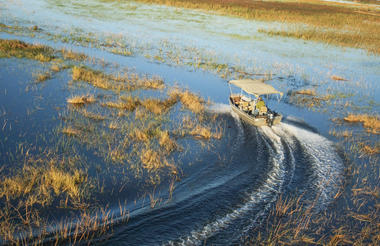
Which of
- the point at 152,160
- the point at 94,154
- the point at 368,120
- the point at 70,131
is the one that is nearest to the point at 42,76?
the point at 70,131

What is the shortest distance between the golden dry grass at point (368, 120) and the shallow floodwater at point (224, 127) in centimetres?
118

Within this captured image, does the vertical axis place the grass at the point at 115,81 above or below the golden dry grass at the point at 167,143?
above

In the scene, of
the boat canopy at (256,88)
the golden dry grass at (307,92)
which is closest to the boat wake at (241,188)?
the boat canopy at (256,88)

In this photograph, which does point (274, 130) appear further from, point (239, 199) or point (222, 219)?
point (222, 219)

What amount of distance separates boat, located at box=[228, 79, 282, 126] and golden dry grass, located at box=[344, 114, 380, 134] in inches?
269

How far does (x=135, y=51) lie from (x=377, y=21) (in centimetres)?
6477

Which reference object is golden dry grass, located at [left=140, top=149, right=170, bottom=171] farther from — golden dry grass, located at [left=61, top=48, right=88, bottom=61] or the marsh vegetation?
golden dry grass, located at [left=61, top=48, right=88, bottom=61]

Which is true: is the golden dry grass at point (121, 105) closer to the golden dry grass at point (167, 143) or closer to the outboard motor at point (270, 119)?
the golden dry grass at point (167, 143)

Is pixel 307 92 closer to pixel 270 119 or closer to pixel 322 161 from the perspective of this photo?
pixel 270 119

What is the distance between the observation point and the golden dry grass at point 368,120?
2022 cm

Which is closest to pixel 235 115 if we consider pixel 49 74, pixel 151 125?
pixel 151 125

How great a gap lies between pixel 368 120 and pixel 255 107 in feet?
29.7

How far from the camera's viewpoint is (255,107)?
20.2m

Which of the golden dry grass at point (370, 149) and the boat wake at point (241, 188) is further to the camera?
the golden dry grass at point (370, 149)
